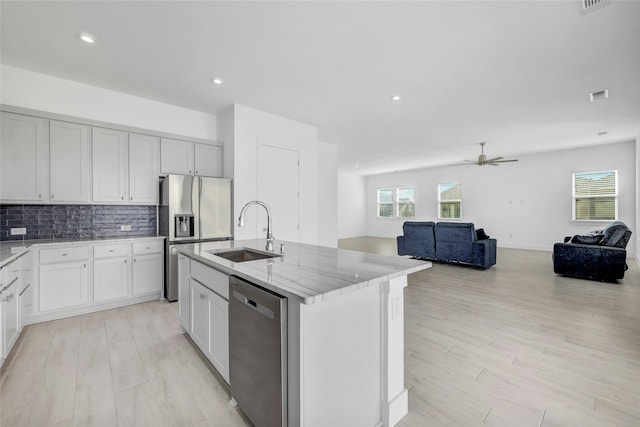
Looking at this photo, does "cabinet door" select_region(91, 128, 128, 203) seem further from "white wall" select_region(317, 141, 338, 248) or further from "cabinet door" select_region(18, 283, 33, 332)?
"white wall" select_region(317, 141, 338, 248)

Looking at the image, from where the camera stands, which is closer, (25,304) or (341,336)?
(341,336)

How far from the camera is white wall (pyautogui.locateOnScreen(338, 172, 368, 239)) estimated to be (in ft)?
37.0

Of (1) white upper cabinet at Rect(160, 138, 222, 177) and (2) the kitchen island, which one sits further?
(1) white upper cabinet at Rect(160, 138, 222, 177)

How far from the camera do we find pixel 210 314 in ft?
6.53

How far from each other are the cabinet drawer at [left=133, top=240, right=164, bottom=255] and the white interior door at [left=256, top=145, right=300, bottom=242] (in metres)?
1.37

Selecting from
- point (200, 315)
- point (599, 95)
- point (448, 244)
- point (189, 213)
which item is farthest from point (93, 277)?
point (599, 95)

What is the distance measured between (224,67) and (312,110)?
5.34 ft

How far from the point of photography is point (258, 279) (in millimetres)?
1388

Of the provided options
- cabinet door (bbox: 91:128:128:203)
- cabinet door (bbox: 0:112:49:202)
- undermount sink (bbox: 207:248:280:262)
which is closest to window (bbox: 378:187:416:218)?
undermount sink (bbox: 207:248:280:262)

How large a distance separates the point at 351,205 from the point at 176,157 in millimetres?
8411

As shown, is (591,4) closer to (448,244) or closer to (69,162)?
(448,244)

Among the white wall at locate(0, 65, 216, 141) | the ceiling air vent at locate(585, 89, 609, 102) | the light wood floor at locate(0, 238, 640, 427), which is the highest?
the ceiling air vent at locate(585, 89, 609, 102)

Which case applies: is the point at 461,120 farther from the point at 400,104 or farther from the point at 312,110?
the point at 312,110

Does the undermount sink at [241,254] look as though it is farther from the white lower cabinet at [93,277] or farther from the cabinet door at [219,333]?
the white lower cabinet at [93,277]
